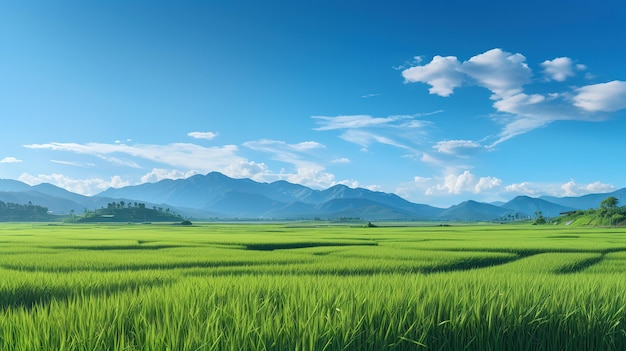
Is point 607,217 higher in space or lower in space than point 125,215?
higher

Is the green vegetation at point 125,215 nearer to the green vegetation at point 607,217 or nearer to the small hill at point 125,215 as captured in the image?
the small hill at point 125,215

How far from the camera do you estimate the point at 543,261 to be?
17000 mm

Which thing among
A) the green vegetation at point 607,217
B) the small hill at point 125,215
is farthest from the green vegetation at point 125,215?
the green vegetation at point 607,217

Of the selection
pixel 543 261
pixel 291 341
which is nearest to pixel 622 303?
pixel 291 341

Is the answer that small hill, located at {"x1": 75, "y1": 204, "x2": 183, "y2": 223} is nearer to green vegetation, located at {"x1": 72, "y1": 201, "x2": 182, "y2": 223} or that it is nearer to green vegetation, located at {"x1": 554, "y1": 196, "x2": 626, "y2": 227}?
green vegetation, located at {"x1": 72, "y1": 201, "x2": 182, "y2": 223}

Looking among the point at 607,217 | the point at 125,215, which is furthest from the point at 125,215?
the point at 607,217

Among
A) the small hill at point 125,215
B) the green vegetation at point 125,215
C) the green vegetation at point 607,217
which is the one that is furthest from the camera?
the small hill at point 125,215

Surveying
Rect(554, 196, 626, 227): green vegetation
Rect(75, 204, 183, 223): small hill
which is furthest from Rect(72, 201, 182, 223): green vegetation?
Rect(554, 196, 626, 227): green vegetation

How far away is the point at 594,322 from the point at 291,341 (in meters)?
3.30

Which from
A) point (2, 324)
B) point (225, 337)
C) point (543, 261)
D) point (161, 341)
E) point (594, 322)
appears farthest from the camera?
point (543, 261)

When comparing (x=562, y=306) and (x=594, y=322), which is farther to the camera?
(x=562, y=306)

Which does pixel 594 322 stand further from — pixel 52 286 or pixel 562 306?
pixel 52 286

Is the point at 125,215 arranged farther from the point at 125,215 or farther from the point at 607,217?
the point at 607,217

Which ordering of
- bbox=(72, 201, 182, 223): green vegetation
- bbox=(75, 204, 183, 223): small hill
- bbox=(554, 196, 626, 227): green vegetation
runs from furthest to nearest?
1. bbox=(75, 204, 183, 223): small hill
2. bbox=(72, 201, 182, 223): green vegetation
3. bbox=(554, 196, 626, 227): green vegetation
